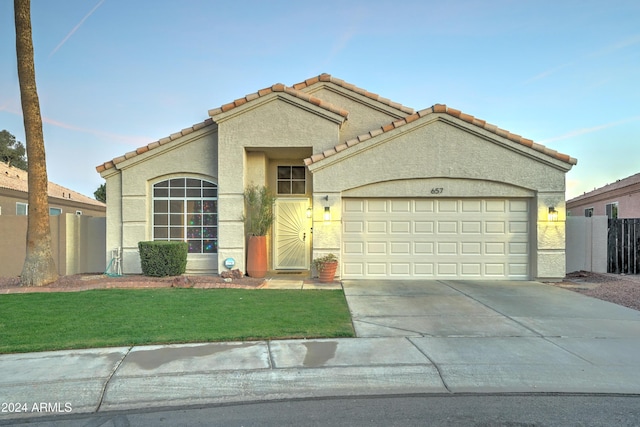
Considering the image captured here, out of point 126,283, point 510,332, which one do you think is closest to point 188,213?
point 126,283

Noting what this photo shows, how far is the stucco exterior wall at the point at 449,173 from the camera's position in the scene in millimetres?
11094

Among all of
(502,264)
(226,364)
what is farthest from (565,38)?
(226,364)

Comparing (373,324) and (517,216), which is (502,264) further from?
(373,324)

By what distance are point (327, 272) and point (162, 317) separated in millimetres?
4784

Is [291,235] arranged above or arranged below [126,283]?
above

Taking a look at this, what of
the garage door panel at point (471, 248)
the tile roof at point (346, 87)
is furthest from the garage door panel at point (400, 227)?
the tile roof at point (346, 87)

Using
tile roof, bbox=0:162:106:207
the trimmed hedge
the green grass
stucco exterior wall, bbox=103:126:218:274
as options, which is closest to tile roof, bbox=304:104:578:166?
stucco exterior wall, bbox=103:126:218:274

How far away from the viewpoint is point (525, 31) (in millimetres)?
13109

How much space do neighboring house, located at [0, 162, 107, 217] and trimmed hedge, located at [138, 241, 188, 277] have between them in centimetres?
641

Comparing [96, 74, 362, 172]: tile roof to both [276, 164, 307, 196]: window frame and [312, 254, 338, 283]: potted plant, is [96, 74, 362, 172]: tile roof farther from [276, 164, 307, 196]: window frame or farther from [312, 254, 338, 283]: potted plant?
[312, 254, 338, 283]: potted plant

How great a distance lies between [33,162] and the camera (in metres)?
9.94

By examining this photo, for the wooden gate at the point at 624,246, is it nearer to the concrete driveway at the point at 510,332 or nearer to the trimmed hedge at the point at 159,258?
the concrete driveway at the point at 510,332

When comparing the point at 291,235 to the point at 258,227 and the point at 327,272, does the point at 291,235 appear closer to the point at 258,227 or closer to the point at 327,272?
the point at 258,227

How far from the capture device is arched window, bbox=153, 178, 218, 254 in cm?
1245
